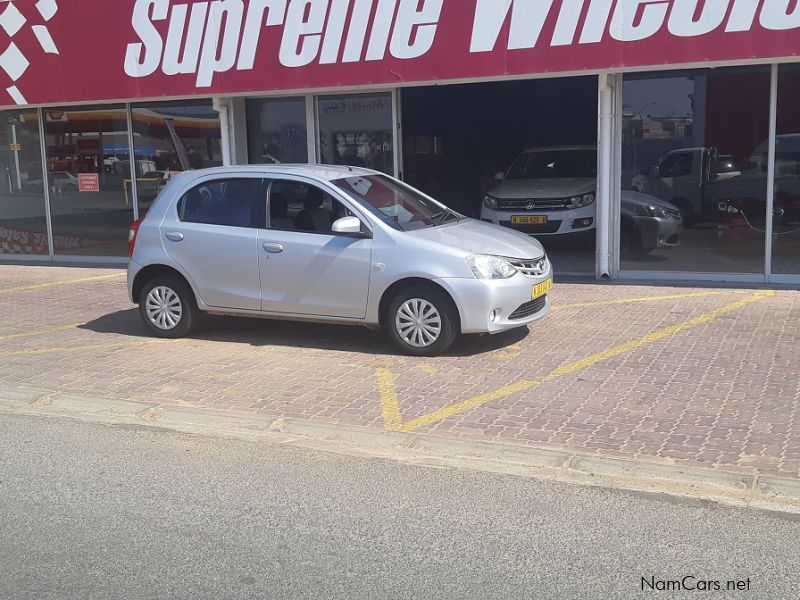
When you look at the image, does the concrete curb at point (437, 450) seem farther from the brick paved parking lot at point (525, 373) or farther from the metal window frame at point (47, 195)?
the metal window frame at point (47, 195)

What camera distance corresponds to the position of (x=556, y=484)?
16.7 ft

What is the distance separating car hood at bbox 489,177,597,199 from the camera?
1324 cm

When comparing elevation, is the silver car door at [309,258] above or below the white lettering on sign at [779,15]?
below

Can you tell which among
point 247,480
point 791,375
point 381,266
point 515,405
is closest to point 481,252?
point 381,266

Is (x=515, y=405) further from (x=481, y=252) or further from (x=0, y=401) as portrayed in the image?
(x=0, y=401)

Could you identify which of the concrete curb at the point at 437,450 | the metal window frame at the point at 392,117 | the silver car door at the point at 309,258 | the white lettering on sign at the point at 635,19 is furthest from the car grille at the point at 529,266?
the metal window frame at the point at 392,117

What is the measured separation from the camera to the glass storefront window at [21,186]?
614 inches

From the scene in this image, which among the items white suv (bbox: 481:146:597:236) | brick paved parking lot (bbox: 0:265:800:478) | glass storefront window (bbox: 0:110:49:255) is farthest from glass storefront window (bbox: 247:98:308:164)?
brick paved parking lot (bbox: 0:265:800:478)

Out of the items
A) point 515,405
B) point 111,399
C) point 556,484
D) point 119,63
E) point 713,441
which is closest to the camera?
point 556,484

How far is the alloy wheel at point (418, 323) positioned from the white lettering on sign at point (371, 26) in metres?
4.79

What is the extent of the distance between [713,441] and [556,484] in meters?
1.28

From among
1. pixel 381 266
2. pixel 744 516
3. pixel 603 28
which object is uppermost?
pixel 603 28

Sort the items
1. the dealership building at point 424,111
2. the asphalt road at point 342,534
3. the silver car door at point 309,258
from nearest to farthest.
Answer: the asphalt road at point 342,534
the silver car door at point 309,258
the dealership building at point 424,111

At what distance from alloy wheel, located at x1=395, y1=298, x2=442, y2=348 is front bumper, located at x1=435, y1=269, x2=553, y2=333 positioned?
0.25m
